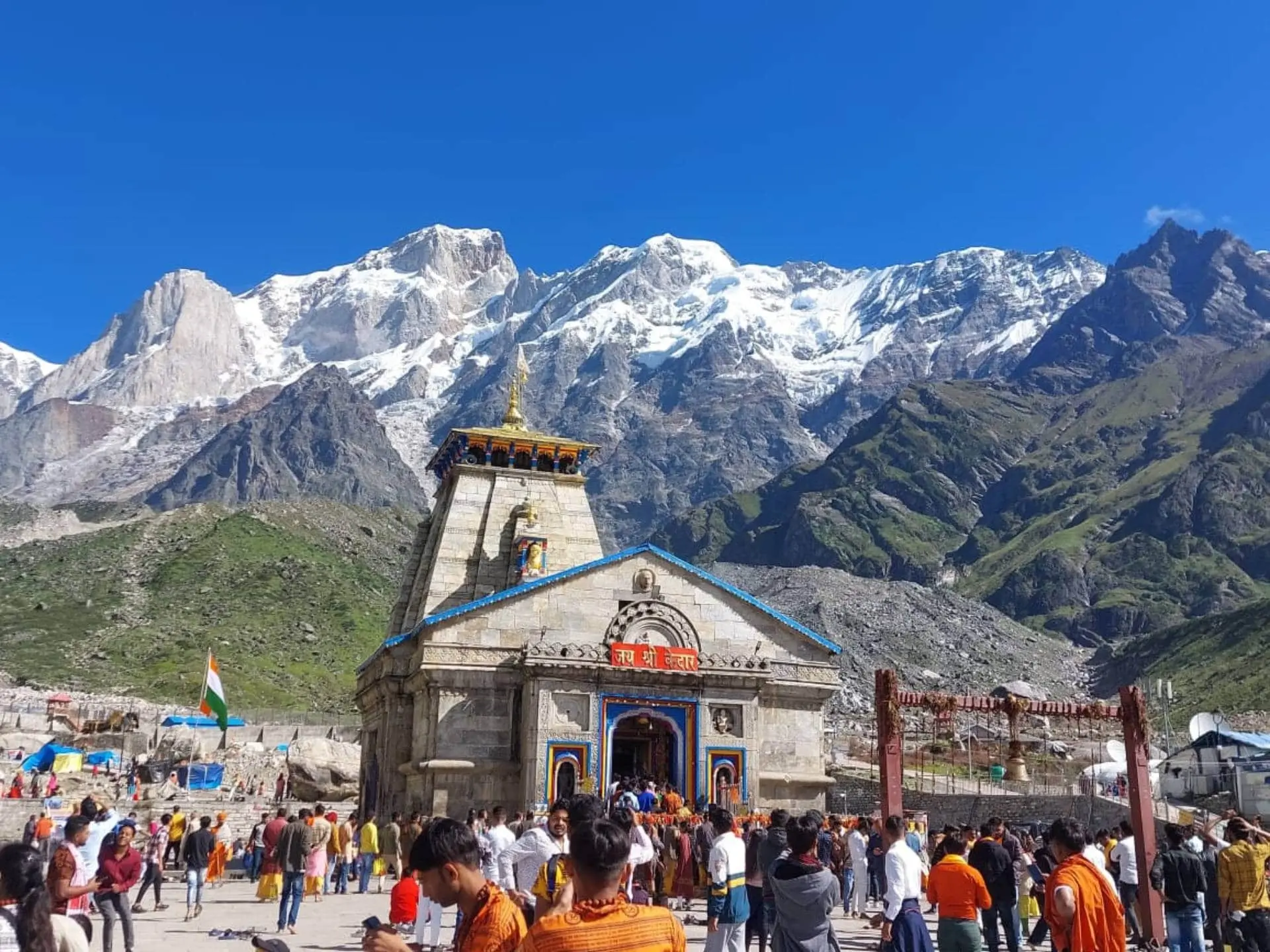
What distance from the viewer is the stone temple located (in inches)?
1144

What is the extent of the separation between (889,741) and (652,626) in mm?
11525

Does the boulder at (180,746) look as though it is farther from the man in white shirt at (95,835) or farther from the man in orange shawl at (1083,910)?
the man in orange shawl at (1083,910)

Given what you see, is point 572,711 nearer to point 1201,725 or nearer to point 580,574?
point 580,574

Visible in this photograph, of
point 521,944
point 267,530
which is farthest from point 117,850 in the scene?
point 267,530

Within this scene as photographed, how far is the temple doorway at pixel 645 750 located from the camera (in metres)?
30.5

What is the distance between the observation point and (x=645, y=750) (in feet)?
114

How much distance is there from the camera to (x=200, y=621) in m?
78.0

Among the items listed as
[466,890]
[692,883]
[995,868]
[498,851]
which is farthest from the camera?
[692,883]

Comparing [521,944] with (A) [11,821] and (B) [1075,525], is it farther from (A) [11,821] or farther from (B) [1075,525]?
(B) [1075,525]

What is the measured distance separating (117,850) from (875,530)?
174 metres

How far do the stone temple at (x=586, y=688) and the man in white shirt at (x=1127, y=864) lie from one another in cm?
1320

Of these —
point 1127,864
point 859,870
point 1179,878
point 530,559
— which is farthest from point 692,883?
point 530,559

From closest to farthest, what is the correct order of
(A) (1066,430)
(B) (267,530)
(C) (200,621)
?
1. (C) (200,621)
2. (B) (267,530)
3. (A) (1066,430)

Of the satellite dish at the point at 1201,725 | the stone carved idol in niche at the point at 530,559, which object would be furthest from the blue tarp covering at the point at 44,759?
the satellite dish at the point at 1201,725
